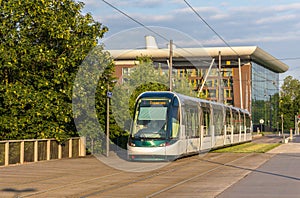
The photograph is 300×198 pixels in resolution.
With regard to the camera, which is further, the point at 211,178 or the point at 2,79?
the point at 2,79

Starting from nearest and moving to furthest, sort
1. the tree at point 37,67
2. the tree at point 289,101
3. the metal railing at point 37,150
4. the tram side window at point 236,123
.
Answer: the metal railing at point 37,150 → the tree at point 37,67 → the tram side window at point 236,123 → the tree at point 289,101

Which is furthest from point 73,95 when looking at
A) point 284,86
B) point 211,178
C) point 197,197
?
point 284,86

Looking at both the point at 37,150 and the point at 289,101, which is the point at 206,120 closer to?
the point at 37,150

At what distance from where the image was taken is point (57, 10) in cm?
2848

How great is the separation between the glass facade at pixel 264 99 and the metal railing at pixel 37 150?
3212 inches

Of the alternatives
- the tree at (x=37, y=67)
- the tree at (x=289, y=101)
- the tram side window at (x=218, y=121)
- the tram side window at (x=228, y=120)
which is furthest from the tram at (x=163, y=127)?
the tree at (x=289, y=101)

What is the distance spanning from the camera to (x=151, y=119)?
25969 millimetres

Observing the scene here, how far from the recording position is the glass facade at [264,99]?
111375 mm

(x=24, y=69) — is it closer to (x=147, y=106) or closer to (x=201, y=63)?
(x=147, y=106)

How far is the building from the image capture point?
99812 millimetres

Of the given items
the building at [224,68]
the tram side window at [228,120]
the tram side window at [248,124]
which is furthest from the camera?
the building at [224,68]

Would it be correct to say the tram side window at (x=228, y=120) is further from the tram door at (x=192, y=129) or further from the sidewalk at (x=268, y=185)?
the sidewalk at (x=268, y=185)

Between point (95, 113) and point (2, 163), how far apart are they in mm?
7528

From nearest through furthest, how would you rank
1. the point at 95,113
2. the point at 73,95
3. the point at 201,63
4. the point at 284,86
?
1. the point at 73,95
2. the point at 95,113
3. the point at 201,63
4. the point at 284,86
